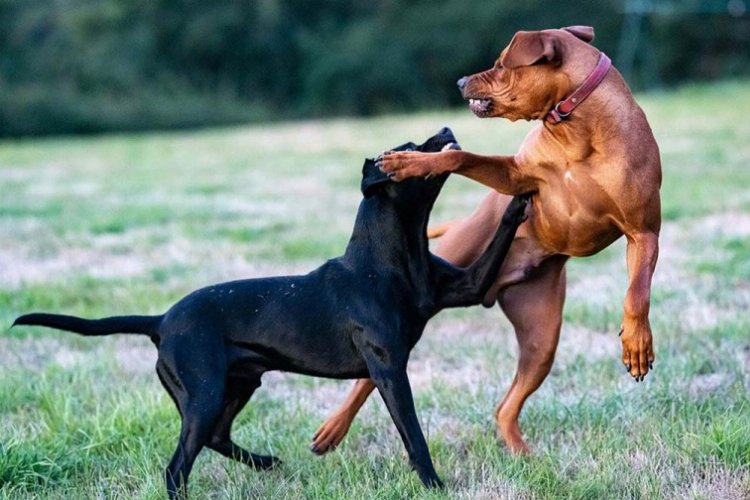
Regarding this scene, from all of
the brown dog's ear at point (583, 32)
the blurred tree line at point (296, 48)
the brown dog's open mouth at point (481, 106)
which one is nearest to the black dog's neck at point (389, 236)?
the brown dog's open mouth at point (481, 106)

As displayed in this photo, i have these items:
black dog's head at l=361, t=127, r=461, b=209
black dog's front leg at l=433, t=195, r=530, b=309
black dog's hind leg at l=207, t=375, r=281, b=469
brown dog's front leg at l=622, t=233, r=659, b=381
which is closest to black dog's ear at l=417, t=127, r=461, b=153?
black dog's head at l=361, t=127, r=461, b=209

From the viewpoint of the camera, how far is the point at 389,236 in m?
3.80

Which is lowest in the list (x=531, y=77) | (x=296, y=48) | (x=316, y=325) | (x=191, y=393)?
(x=296, y=48)

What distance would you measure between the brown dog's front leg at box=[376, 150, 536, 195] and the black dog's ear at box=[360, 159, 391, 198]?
0.04 m

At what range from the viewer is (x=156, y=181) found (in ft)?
48.1

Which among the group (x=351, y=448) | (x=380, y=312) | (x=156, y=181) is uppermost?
(x=380, y=312)

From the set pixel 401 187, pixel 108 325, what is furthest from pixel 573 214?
pixel 108 325

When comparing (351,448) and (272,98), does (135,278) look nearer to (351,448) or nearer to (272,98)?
(351,448)

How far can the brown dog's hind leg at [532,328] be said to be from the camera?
13.7 ft

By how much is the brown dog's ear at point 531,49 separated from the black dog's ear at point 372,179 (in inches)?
23.5

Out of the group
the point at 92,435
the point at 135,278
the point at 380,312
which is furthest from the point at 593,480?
the point at 135,278

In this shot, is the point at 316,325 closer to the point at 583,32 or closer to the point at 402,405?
the point at 402,405

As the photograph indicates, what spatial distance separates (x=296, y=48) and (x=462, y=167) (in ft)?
125

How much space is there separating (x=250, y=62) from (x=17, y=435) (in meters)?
37.6
